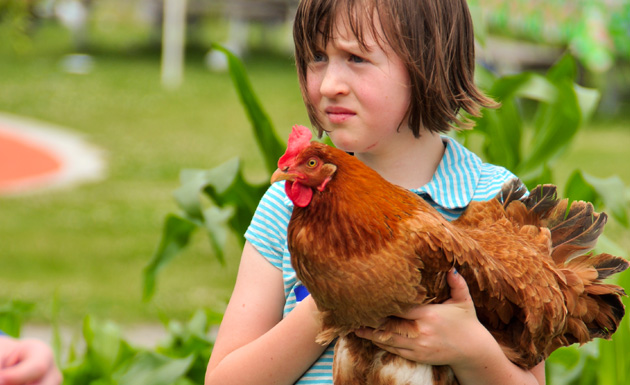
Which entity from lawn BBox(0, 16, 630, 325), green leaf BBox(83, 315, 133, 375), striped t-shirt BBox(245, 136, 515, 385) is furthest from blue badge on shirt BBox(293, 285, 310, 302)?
green leaf BBox(83, 315, 133, 375)

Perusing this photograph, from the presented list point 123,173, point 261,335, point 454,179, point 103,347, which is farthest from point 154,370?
point 123,173

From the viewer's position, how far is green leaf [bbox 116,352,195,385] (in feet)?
7.36

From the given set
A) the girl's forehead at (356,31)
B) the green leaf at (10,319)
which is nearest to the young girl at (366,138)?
the girl's forehead at (356,31)

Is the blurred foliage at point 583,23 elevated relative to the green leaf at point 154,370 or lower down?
elevated

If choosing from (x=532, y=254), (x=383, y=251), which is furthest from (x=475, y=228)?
(x=383, y=251)

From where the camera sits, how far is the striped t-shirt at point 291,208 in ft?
5.10

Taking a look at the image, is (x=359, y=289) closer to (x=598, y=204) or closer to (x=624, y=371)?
(x=624, y=371)

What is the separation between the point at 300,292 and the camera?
61.9 inches

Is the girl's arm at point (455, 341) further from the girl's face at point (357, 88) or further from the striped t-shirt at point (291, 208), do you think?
the girl's face at point (357, 88)

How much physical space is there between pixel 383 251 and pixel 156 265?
1.35m

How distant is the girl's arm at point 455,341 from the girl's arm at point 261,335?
7.3 inches

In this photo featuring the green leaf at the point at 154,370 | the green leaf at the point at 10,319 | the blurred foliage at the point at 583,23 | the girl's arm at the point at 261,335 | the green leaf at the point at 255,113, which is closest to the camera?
the girl's arm at the point at 261,335

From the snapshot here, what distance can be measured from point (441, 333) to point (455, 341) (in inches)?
1.5

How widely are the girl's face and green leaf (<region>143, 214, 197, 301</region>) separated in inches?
40.7
